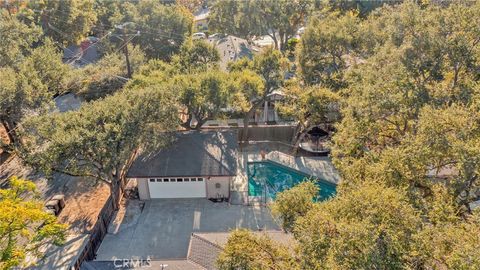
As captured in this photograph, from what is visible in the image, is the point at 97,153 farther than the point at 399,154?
Yes

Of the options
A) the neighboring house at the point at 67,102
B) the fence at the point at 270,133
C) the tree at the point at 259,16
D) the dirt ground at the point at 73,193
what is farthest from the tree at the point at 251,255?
the tree at the point at 259,16

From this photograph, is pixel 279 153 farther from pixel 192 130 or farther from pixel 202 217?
pixel 202 217

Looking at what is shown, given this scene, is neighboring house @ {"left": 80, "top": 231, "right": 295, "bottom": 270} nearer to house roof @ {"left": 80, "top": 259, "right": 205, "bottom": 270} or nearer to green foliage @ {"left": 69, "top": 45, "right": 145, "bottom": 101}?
house roof @ {"left": 80, "top": 259, "right": 205, "bottom": 270}

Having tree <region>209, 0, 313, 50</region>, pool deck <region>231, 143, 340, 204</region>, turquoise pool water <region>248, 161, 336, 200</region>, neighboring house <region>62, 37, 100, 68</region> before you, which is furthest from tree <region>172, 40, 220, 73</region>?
neighboring house <region>62, 37, 100, 68</region>

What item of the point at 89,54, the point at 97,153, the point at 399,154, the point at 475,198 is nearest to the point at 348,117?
the point at 399,154

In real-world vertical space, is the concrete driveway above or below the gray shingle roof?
below

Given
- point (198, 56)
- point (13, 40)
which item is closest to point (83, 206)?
point (198, 56)

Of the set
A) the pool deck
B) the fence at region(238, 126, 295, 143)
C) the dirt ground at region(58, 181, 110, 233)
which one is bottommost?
the dirt ground at region(58, 181, 110, 233)
